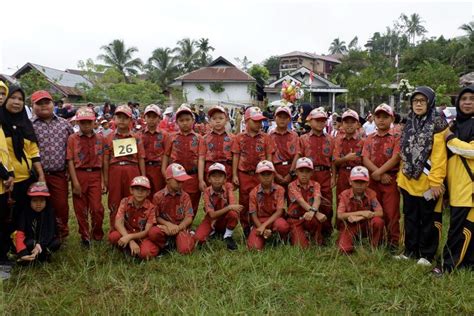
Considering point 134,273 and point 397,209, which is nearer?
point 134,273

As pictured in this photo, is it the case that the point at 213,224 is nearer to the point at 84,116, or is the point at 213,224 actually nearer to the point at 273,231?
the point at 273,231

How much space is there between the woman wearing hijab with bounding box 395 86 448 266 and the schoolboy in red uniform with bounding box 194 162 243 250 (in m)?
1.99

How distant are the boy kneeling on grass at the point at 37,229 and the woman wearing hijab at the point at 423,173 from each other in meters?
3.85

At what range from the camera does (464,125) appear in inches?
161

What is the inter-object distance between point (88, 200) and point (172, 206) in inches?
44.5

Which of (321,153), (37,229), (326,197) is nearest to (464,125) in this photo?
(321,153)

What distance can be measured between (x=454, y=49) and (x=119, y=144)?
37694 mm

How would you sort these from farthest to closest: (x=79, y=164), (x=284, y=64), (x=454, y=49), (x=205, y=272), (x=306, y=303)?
(x=284, y=64) < (x=454, y=49) < (x=79, y=164) < (x=205, y=272) < (x=306, y=303)

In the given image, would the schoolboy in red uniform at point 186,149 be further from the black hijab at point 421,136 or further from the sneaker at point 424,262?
the sneaker at point 424,262

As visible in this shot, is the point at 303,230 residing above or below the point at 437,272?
above

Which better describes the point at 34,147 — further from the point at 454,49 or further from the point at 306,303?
the point at 454,49

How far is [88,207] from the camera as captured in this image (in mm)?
5316

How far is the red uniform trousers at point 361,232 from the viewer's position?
4.72 m

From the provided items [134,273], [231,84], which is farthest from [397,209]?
[231,84]
